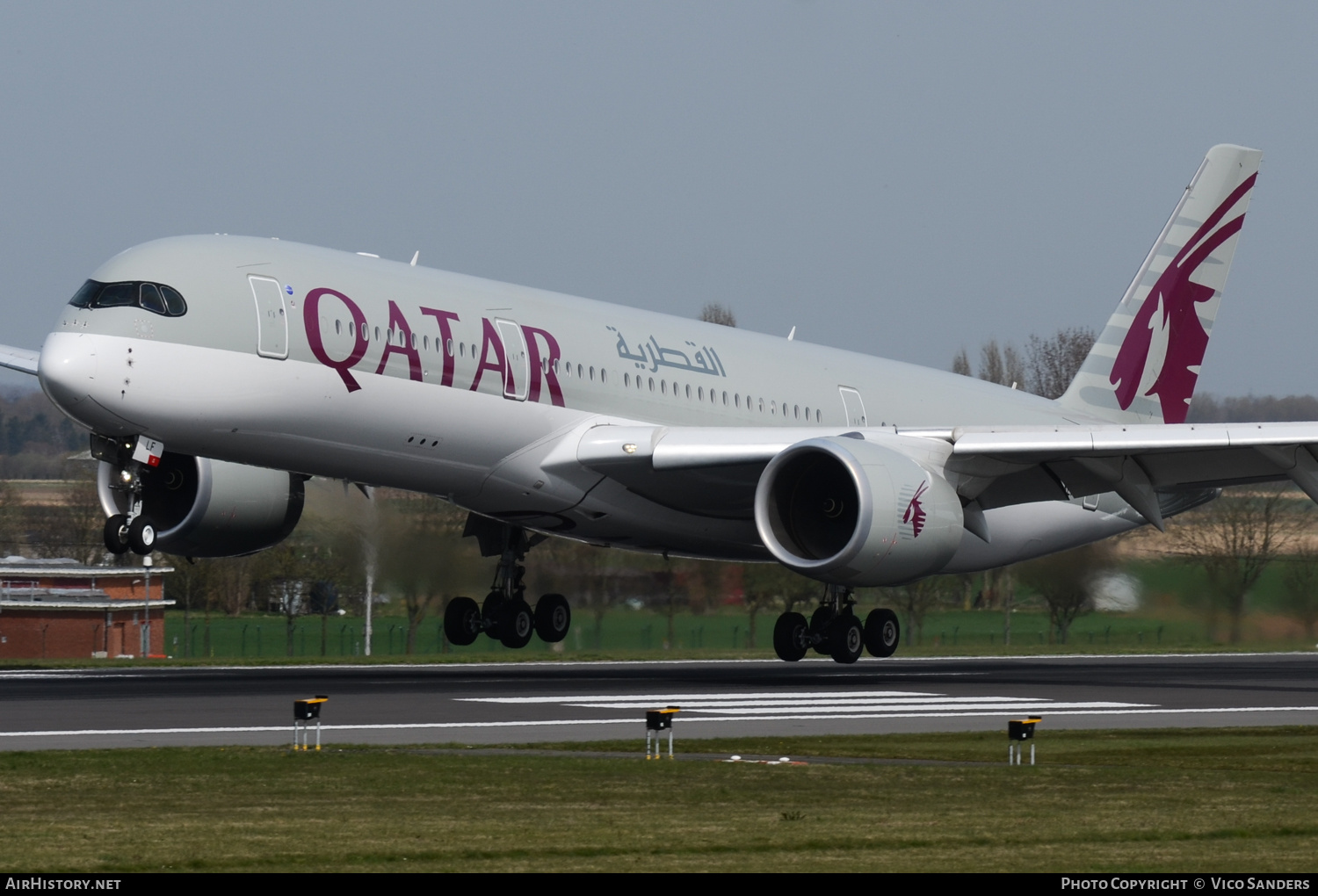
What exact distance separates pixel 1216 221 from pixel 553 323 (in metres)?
15.8

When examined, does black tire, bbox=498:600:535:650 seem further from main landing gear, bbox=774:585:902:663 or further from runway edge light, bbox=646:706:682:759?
runway edge light, bbox=646:706:682:759

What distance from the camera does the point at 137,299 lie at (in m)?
23.3

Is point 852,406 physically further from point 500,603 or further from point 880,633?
point 500,603

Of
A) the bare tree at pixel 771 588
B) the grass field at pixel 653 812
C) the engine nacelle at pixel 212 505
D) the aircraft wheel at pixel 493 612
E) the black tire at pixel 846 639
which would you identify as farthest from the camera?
the bare tree at pixel 771 588

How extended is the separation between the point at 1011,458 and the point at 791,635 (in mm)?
6239

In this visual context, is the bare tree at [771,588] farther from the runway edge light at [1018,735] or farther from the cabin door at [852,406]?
the runway edge light at [1018,735]

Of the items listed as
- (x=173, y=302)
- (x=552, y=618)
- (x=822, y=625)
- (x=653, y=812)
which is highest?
(x=173, y=302)

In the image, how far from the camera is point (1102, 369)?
3638cm

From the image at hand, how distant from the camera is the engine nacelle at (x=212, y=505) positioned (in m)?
28.6

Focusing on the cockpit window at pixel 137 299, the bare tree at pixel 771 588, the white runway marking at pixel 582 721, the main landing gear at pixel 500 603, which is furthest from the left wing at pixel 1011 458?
the cockpit window at pixel 137 299

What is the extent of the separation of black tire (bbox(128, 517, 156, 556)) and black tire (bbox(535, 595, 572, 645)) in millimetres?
9761

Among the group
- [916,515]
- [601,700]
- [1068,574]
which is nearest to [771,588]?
[1068,574]

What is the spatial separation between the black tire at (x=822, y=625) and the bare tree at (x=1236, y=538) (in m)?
9.34

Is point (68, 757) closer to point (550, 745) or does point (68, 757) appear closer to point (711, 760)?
point (550, 745)
